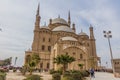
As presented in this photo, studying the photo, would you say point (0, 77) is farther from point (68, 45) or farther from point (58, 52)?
point (68, 45)

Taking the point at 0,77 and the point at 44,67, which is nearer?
the point at 0,77

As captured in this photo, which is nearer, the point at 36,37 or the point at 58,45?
the point at 58,45

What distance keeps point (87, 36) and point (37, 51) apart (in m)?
25.0

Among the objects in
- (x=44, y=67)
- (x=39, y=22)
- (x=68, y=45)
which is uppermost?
(x=39, y=22)

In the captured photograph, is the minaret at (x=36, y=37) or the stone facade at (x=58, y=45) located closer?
the stone facade at (x=58, y=45)

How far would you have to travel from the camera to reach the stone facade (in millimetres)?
39375

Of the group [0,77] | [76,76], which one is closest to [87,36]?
[76,76]

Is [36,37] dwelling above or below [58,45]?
above

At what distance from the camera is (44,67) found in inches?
1714

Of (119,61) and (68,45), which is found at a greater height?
(68,45)

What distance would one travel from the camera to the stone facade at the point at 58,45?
39.4 m

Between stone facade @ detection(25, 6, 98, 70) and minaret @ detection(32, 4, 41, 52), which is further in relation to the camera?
minaret @ detection(32, 4, 41, 52)

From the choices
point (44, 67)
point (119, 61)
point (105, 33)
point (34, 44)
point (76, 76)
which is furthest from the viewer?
point (119, 61)

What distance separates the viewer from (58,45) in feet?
126
